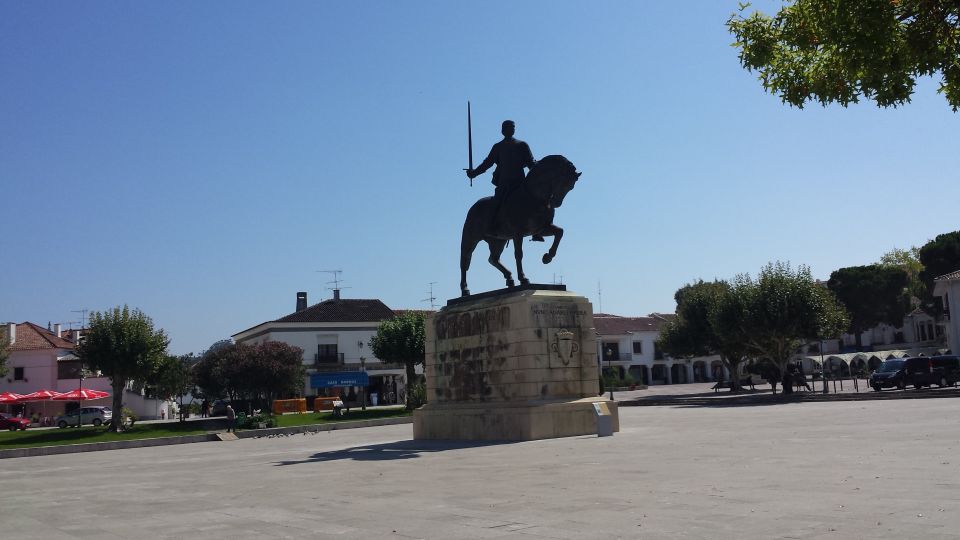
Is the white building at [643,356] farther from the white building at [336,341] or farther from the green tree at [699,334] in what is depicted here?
the green tree at [699,334]

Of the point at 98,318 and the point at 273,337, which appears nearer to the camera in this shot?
the point at 98,318

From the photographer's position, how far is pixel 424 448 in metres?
18.2

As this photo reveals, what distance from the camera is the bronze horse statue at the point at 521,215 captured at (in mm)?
19734

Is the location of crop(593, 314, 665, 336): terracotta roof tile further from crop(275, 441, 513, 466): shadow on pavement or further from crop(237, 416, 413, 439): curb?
crop(275, 441, 513, 466): shadow on pavement

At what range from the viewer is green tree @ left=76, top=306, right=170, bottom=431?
128 feet

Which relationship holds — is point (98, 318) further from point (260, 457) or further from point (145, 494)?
point (145, 494)

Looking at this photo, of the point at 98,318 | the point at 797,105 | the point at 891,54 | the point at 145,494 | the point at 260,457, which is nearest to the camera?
the point at 891,54

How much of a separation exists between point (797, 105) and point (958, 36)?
1554 millimetres

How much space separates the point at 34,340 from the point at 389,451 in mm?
65275

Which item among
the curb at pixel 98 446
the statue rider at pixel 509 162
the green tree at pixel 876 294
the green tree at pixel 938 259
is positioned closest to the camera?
the statue rider at pixel 509 162

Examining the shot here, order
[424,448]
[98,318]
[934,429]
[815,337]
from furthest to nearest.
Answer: [815,337]
[98,318]
[424,448]
[934,429]

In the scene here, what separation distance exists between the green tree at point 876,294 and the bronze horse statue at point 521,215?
70.2 m

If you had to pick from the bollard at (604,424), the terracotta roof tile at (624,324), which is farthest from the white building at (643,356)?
the bollard at (604,424)

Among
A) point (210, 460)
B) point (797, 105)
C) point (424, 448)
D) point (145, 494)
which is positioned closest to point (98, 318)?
point (210, 460)
